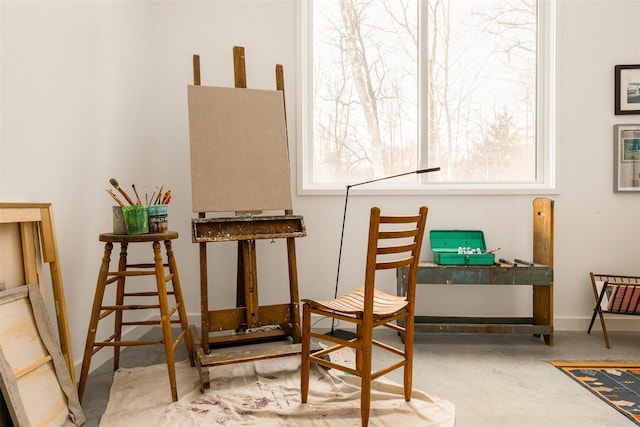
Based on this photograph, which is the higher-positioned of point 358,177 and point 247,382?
point 358,177

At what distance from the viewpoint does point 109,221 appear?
2.77m

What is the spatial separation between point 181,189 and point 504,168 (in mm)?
2537

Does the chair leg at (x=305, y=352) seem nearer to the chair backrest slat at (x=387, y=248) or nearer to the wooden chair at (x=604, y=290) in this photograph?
the chair backrest slat at (x=387, y=248)

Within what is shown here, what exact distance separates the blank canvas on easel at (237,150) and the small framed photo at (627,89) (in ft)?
8.26

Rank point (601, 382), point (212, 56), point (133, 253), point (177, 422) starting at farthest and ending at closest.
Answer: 1. point (212, 56)
2. point (133, 253)
3. point (601, 382)
4. point (177, 422)

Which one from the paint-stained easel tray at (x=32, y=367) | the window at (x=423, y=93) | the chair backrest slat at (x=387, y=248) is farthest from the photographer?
the window at (x=423, y=93)

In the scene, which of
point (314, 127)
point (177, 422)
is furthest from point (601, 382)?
point (314, 127)

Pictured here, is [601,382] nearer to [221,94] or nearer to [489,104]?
[489,104]

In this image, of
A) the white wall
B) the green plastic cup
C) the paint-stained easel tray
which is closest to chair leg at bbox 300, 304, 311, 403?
the green plastic cup

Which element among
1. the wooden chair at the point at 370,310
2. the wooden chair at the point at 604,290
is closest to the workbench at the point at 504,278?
the wooden chair at the point at 604,290

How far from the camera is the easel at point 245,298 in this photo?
2389 mm

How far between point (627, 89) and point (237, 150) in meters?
2.90

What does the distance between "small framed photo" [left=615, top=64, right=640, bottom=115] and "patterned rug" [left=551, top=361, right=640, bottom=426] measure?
1.84m

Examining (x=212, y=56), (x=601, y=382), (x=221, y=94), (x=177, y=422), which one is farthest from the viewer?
(x=212, y=56)
